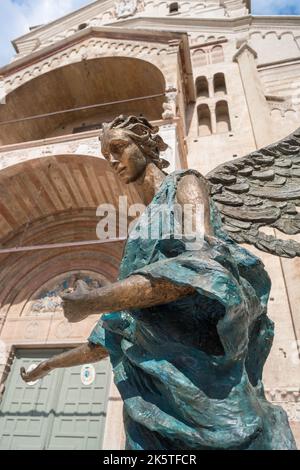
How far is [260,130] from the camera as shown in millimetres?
7484

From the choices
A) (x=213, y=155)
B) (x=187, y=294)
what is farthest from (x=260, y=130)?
(x=187, y=294)

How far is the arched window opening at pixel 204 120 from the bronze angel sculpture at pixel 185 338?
7313mm

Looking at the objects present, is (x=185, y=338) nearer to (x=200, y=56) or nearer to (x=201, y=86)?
(x=201, y=86)

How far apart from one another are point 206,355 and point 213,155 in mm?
6610

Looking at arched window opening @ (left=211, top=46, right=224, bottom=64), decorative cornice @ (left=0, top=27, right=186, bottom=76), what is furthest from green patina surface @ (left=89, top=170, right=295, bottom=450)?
arched window opening @ (left=211, top=46, right=224, bottom=64)

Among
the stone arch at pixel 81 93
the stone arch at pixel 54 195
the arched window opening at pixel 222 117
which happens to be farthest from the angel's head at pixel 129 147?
the stone arch at pixel 81 93

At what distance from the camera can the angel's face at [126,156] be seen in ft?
6.24

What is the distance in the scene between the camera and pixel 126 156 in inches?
74.7

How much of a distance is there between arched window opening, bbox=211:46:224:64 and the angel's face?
9.78 meters

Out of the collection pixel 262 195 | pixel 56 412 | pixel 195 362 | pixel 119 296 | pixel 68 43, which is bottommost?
pixel 195 362

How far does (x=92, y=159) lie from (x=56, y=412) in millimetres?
4318

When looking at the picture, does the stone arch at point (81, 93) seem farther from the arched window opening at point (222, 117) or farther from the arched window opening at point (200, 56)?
the arched window opening at point (200, 56)

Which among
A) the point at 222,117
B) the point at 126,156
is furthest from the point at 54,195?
the point at 126,156

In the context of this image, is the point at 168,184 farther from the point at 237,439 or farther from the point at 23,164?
the point at 23,164
